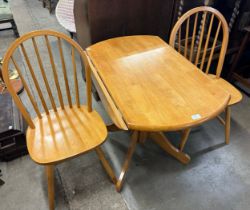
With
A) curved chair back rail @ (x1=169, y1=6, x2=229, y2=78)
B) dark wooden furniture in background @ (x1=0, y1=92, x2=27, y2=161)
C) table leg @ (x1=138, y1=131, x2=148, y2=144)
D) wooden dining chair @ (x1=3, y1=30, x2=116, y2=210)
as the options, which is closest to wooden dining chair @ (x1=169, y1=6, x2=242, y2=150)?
curved chair back rail @ (x1=169, y1=6, x2=229, y2=78)

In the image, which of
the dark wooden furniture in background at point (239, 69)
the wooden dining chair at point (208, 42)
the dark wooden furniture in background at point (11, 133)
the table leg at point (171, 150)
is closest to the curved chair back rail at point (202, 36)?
the wooden dining chair at point (208, 42)

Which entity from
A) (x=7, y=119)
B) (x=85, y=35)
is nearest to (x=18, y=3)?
(x=85, y=35)

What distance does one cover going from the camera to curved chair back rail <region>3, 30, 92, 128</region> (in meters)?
1.10

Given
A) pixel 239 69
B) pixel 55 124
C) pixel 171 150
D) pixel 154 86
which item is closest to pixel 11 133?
pixel 55 124

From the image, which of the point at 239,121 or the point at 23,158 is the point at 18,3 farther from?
the point at 239,121

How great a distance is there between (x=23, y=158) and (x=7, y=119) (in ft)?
1.07

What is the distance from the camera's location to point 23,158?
159 cm

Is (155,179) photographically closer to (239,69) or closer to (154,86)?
(154,86)

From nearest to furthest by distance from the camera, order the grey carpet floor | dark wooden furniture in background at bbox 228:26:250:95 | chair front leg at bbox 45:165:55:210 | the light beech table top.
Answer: the light beech table top
chair front leg at bbox 45:165:55:210
the grey carpet floor
dark wooden furniture in background at bbox 228:26:250:95

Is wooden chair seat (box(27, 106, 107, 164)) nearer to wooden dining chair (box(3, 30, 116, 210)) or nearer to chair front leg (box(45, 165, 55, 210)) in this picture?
wooden dining chair (box(3, 30, 116, 210))

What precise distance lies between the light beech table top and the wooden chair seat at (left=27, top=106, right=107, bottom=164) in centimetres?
26

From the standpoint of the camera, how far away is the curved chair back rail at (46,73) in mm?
1097

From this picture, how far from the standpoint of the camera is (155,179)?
4.88 feet

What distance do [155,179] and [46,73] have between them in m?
1.75
